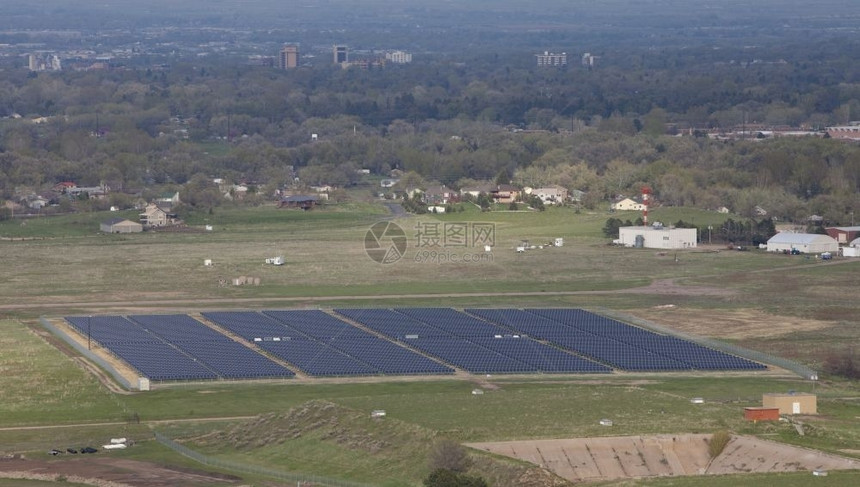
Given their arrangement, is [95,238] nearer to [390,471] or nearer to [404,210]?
[404,210]

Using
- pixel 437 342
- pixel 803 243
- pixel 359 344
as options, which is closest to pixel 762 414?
pixel 437 342

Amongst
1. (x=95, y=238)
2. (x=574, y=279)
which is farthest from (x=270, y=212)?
(x=574, y=279)

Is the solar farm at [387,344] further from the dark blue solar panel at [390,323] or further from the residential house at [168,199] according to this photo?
the residential house at [168,199]

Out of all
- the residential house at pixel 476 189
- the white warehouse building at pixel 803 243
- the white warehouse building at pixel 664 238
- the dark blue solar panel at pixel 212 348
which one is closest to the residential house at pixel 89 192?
the residential house at pixel 476 189

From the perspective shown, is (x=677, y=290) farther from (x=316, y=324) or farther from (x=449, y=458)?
(x=449, y=458)

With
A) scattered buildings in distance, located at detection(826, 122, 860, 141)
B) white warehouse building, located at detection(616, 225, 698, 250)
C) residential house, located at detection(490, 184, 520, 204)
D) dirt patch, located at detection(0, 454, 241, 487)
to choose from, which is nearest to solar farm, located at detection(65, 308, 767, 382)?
dirt patch, located at detection(0, 454, 241, 487)

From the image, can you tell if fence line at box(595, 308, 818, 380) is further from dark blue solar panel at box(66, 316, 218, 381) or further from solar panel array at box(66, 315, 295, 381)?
dark blue solar panel at box(66, 316, 218, 381)
